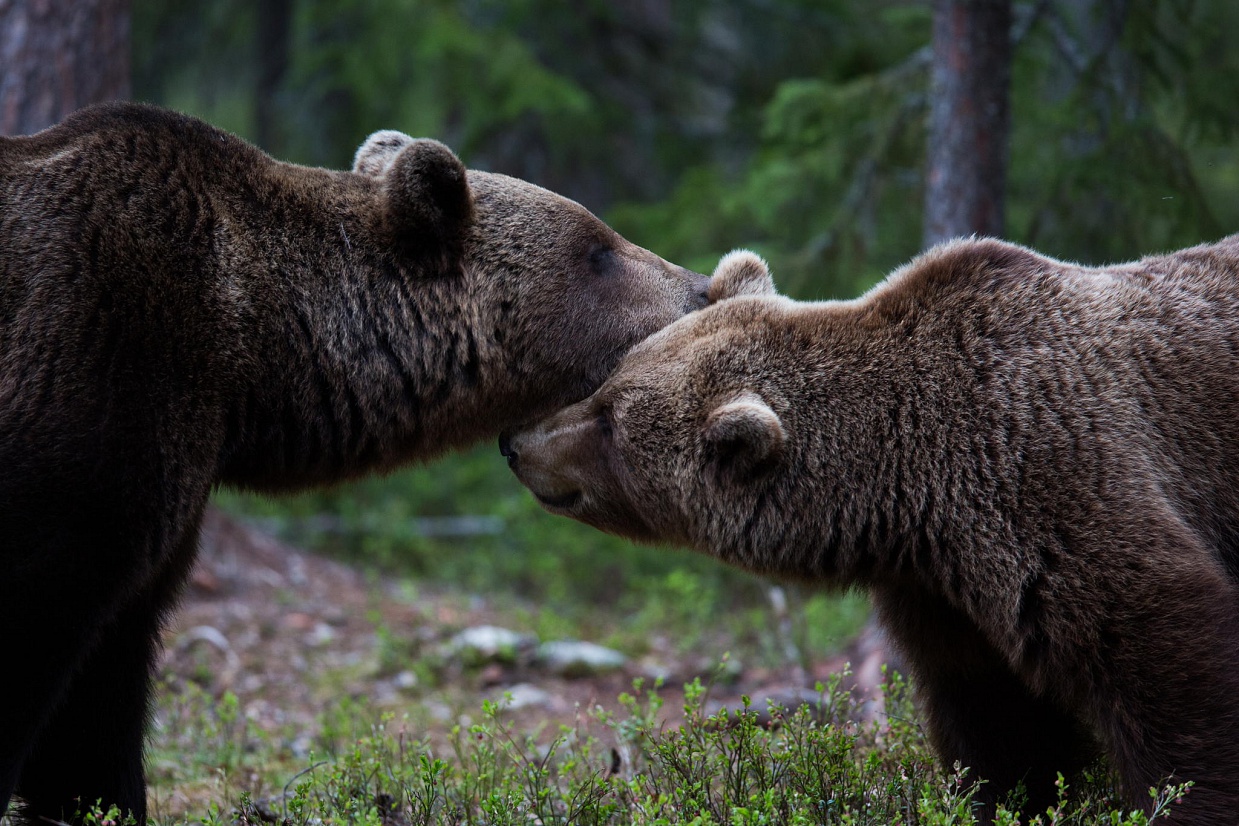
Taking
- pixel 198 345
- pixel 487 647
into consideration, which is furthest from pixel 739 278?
pixel 487 647

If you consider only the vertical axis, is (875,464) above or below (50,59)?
below

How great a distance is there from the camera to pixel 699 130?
46.5 ft

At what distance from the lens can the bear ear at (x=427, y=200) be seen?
176 inches

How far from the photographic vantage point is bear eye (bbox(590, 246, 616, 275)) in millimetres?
4988

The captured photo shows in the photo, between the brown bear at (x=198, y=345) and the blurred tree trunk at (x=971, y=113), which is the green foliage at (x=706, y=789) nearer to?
the brown bear at (x=198, y=345)

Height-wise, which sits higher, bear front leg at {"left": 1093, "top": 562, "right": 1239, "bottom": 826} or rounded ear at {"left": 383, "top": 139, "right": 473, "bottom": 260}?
rounded ear at {"left": 383, "top": 139, "right": 473, "bottom": 260}

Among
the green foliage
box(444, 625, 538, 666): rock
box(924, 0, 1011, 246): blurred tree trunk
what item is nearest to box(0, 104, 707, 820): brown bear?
the green foliage

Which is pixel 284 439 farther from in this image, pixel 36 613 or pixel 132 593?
pixel 36 613

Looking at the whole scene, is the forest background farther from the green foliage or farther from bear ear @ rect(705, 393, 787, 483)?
bear ear @ rect(705, 393, 787, 483)

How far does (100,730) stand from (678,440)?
2470mm

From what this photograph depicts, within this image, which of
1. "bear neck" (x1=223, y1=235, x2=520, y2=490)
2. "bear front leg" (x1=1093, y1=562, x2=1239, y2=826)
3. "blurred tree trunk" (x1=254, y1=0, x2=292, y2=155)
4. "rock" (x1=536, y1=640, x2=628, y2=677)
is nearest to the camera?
"bear front leg" (x1=1093, y1=562, x2=1239, y2=826)

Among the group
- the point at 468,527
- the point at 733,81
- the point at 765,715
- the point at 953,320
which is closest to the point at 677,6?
the point at 733,81

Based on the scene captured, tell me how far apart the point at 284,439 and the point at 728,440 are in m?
1.64

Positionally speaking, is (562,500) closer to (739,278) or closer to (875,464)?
(739,278)
